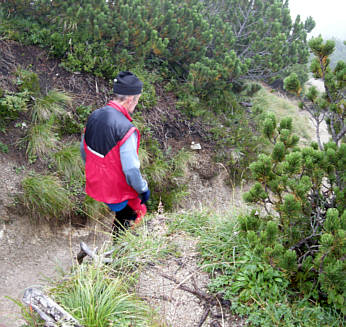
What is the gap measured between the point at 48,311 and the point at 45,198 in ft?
9.62

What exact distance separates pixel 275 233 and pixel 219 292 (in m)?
0.78

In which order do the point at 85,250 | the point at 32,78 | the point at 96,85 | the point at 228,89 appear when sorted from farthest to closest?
the point at 228,89
the point at 96,85
the point at 32,78
the point at 85,250

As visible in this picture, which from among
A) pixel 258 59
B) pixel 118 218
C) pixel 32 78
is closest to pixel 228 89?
pixel 258 59

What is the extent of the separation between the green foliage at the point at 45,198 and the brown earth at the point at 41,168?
16 cm

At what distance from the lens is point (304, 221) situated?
10.6 feet

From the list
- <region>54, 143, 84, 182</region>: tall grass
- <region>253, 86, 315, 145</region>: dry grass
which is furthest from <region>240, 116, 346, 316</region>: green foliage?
<region>253, 86, 315, 145</region>: dry grass

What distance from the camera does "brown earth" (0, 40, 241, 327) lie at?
492 centimetres

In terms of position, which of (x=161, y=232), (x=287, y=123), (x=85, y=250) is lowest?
(x=85, y=250)

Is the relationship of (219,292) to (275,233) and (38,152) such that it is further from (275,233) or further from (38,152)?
(38,152)

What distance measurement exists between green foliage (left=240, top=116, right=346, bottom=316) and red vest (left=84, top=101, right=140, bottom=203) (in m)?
1.44

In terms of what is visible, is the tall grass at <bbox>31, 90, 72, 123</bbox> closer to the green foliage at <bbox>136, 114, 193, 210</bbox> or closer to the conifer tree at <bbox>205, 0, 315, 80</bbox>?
the green foliage at <bbox>136, 114, 193, 210</bbox>

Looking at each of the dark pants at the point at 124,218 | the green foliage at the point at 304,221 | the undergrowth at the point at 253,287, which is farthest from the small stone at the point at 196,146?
the green foliage at the point at 304,221

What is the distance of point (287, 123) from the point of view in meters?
3.36

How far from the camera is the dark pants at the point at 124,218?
4305mm
